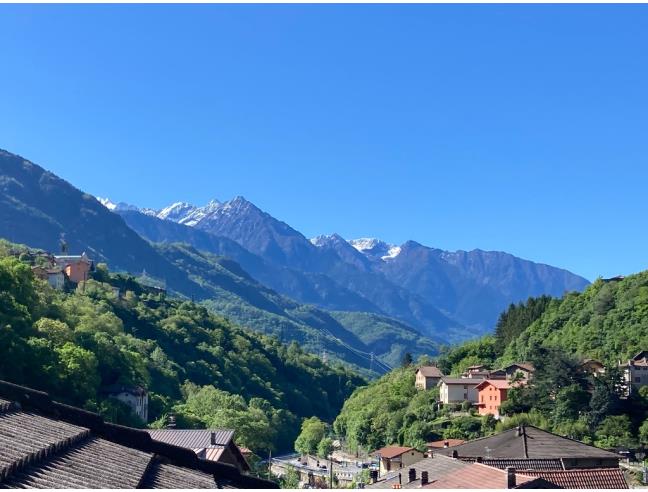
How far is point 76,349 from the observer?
56438 mm

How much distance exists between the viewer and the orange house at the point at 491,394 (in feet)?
245

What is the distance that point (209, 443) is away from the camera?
67.2 feet

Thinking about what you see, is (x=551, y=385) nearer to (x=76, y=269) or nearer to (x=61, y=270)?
(x=61, y=270)

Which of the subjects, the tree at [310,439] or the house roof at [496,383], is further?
the tree at [310,439]

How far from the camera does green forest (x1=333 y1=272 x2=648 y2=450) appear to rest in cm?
6525

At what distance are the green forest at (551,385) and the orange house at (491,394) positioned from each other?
1677 millimetres

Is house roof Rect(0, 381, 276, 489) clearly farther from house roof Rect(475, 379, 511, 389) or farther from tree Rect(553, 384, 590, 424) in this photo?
house roof Rect(475, 379, 511, 389)

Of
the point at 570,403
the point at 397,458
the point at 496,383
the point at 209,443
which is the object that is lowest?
the point at 397,458

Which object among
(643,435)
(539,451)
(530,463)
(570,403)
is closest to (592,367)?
(570,403)

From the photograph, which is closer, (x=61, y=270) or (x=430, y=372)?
(x=430, y=372)

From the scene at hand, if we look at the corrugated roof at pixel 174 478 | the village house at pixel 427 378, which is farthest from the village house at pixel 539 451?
the village house at pixel 427 378

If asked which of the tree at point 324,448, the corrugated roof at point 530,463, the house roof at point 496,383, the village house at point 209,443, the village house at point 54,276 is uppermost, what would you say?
the village house at point 54,276

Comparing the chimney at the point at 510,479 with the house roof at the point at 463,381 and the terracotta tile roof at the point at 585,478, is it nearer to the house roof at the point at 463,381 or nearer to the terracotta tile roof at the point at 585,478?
the terracotta tile roof at the point at 585,478

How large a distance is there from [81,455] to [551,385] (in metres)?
65.9
